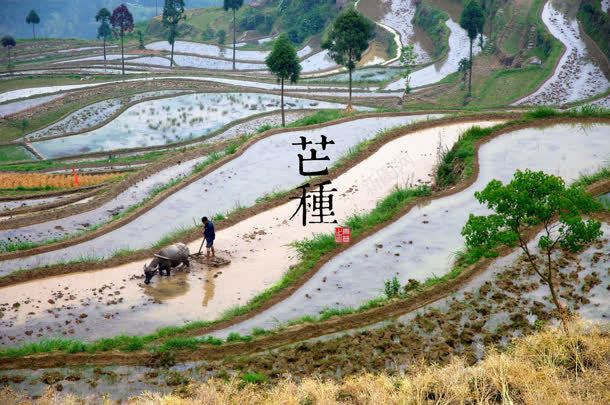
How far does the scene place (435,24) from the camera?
7262cm

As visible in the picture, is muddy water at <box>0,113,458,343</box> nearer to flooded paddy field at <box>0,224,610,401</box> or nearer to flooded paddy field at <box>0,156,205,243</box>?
flooded paddy field at <box>0,224,610,401</box>

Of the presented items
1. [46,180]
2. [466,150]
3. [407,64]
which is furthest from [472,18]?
[46,180]

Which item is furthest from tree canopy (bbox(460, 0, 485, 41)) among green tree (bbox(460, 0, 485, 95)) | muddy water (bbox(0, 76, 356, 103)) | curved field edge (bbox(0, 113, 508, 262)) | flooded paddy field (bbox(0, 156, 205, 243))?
flooded paddy field (bbox(0, 156, 205, 243))

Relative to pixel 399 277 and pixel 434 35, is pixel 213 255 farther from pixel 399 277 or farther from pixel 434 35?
pixel 434 35

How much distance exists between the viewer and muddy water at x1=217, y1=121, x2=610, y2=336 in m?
16.7

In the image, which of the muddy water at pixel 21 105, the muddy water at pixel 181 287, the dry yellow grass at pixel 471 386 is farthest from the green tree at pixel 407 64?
the dry yellow grass at pixel 471 386

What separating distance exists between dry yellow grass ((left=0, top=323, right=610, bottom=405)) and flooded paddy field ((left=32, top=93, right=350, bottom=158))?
32.4 metres

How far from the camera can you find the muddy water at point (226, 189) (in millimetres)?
21297

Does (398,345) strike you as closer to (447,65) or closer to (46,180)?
(46,180)

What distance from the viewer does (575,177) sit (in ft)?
73.2

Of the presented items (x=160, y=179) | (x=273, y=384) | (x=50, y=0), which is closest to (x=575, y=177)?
(x=273, y=384)

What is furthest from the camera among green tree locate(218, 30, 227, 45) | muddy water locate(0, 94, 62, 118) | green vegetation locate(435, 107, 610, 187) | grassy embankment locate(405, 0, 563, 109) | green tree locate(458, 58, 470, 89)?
green tree locate(218, 30, 227, 45)

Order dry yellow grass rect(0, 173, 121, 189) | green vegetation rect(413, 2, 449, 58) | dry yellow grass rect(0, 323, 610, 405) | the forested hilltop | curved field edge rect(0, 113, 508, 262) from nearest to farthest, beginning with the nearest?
dry yellow grass rect(0, 323, 610, 405) → curved field edge rect(0, 113, 508, 262) → dry yellow grass rect(0, 173, 121, 189) → green vegetation rect(413, 2, 449, 58) → the forested hilltop

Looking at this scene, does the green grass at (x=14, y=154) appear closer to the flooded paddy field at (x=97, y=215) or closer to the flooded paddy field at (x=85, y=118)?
the flooded paddy field at (x=85, y=118)
